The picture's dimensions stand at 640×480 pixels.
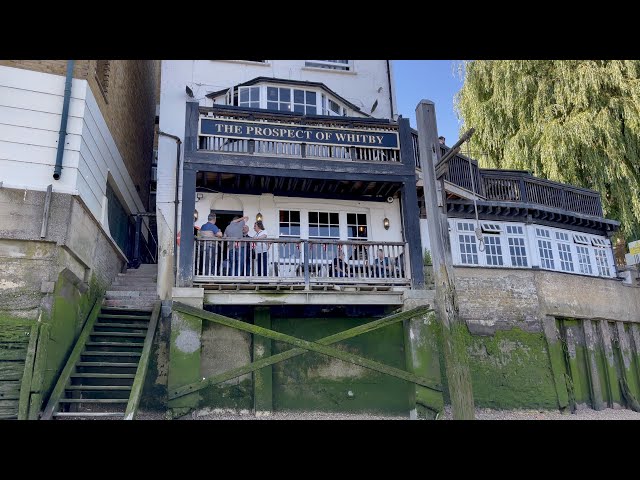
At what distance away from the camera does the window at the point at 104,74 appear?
12305 millimetres

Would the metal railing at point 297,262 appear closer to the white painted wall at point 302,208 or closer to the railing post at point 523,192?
the white painted wall at point 302,208

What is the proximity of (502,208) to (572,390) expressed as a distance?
5.10 m

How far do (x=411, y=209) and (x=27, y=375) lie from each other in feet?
26.6

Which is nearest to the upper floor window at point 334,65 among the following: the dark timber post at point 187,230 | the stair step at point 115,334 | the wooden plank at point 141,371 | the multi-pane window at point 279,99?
the multi-pane window at point 279,99

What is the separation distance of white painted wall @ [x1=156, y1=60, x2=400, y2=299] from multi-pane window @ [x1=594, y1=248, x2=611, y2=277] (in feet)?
25.8

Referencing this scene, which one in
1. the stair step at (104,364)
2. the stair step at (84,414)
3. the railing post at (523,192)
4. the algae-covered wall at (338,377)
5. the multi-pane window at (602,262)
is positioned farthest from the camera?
the multi-pane window at (602,262)

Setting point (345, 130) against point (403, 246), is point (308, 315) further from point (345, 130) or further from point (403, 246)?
point (345, 130)

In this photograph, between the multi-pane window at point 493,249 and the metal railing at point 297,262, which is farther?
the multi-pane window at point 493,249

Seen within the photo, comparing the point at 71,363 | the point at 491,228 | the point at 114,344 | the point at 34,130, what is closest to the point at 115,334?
the point at 114,344

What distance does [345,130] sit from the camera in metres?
13.0

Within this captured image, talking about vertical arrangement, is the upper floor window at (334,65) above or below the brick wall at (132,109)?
above

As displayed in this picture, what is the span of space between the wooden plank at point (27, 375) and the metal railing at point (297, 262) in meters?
3.12
